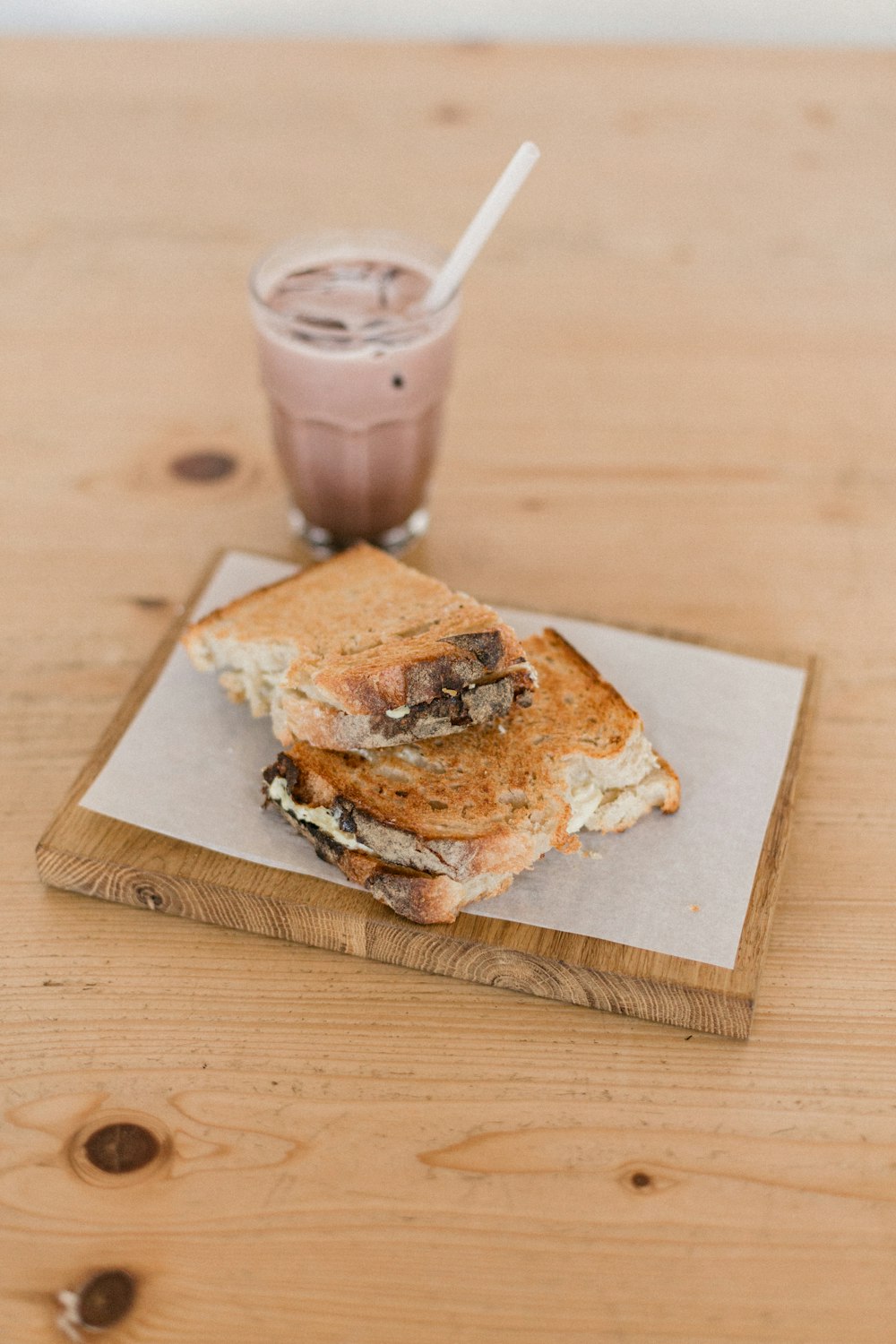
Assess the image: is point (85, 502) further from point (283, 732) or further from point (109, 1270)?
point (109, 1270)

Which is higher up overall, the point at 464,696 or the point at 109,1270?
the point at 464,696

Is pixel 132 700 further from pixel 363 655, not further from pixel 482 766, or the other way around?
pixel 482 766

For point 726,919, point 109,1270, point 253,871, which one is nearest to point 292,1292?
point 109,1270

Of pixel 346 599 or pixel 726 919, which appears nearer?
pixel 726 919

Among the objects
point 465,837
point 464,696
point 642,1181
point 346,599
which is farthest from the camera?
point 346,599

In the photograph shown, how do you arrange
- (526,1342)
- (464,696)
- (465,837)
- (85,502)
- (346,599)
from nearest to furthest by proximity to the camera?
(526,1342) → (465,837) → (464,696) → (346,599) → (85,502)

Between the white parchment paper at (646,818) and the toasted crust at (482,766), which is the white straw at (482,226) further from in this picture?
the toasted crust at (482,766)

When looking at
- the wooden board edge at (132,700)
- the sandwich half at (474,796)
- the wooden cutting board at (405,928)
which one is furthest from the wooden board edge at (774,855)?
the wooden board edge at (132,700)

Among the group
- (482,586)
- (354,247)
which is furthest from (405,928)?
(354,247)
